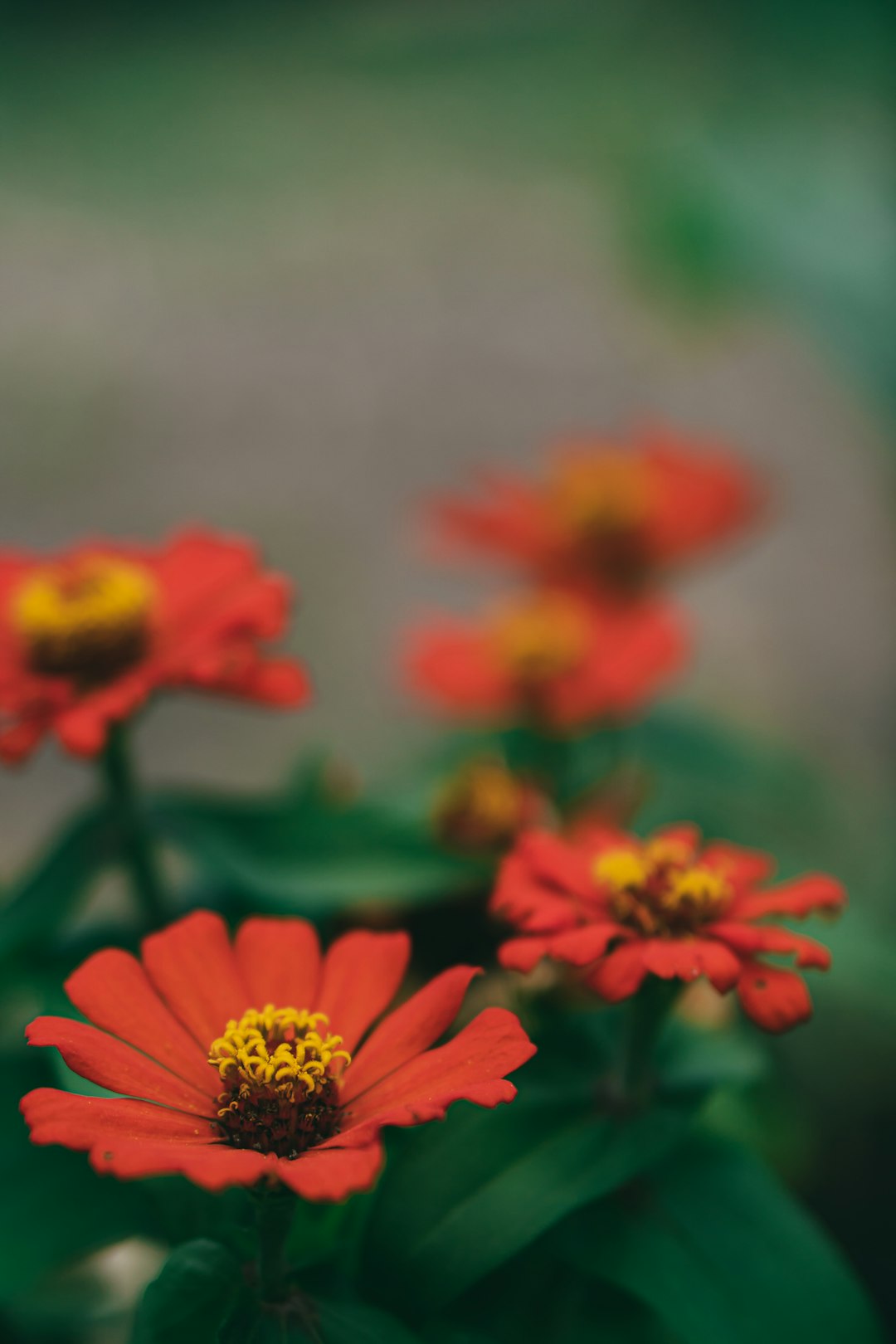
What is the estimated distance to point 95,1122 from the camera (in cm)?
29

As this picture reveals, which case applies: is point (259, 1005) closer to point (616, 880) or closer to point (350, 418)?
point (616, 880)

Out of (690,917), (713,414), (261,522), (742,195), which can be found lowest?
(261,522)

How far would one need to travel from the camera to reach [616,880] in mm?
374

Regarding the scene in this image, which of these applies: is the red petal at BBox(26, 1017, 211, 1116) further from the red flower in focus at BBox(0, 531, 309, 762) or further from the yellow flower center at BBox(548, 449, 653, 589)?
the yellow flower center at BBox(548, 449, 653, 589)

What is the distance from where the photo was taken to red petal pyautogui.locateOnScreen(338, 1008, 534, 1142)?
28 centimetres

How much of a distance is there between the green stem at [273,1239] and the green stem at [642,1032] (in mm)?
118

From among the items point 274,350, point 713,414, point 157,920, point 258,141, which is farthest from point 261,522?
point 258,141

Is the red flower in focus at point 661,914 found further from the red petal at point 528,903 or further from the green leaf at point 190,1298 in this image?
the green leaf at point 190,1298

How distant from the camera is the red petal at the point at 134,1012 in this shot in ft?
1.07

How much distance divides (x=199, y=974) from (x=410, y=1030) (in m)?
0.06

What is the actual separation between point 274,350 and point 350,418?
238 millimetres

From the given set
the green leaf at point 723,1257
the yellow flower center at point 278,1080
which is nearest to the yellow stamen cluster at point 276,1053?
the yellow flower center at point 278,1080

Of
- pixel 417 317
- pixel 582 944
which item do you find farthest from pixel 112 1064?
pixel 417 317

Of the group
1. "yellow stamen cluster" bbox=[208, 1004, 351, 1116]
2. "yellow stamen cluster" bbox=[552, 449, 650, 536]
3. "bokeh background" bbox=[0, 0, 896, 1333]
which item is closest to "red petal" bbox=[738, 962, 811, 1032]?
"yellow stamen cluster" bbox=[208, 1004, 351, 1116]
